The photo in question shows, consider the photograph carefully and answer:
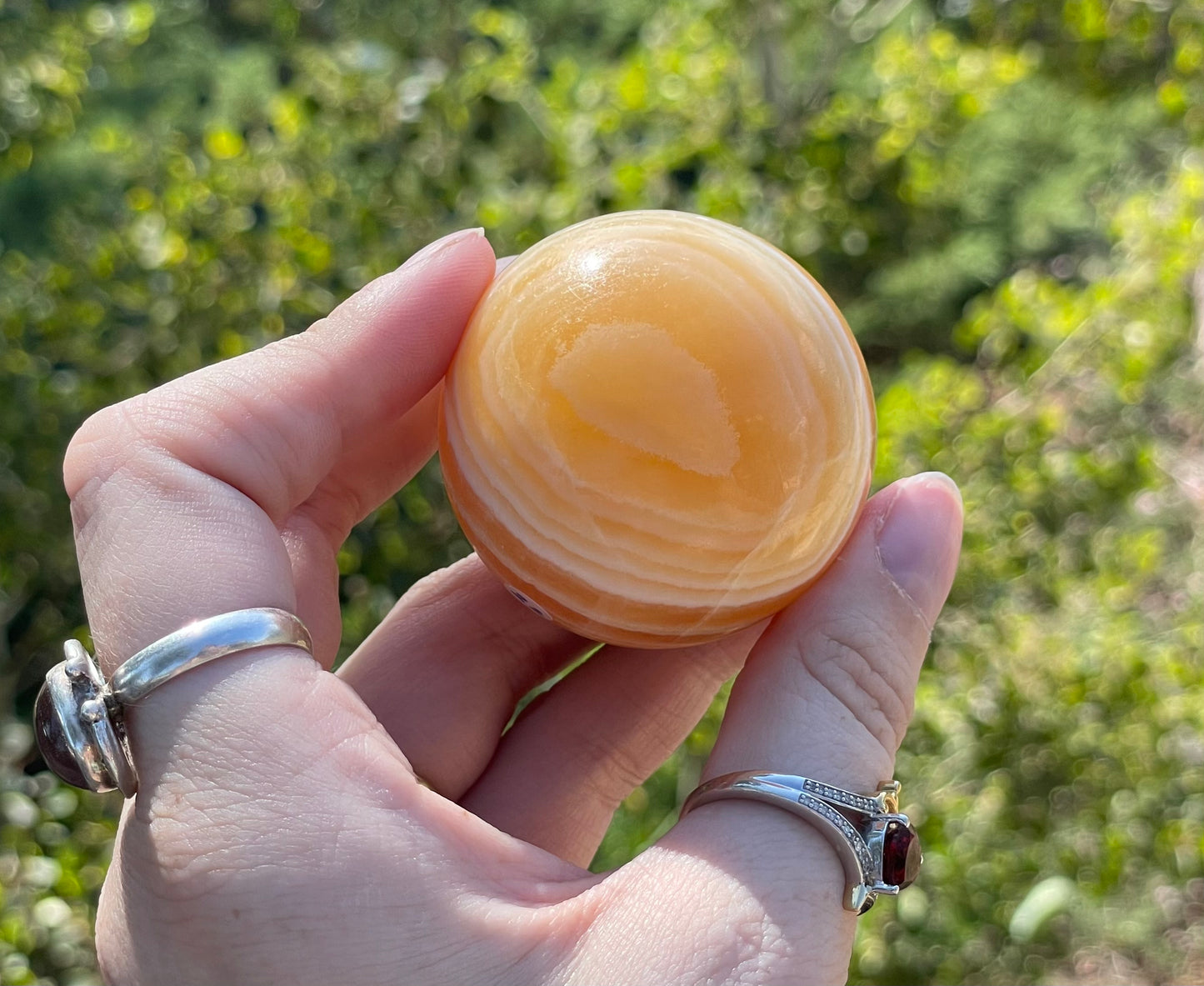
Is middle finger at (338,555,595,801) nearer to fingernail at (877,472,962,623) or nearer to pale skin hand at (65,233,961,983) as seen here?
pale skin hand at (65,233,961,983)

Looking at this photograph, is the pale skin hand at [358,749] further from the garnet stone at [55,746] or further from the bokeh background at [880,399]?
the bokeh background at [880,399]

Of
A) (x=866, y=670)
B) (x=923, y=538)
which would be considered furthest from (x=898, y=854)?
(x=923, y=538)

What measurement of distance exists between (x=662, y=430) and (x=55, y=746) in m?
0.63

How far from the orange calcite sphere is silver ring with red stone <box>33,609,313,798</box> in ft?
0.89

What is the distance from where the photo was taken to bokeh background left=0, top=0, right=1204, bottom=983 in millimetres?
1785

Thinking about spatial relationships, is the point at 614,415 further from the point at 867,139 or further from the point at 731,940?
the point at 867,139

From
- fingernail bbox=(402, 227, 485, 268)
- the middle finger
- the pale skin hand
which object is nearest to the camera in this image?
the pale skin hand

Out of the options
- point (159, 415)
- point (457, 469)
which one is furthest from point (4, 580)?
→ point (457, 469)

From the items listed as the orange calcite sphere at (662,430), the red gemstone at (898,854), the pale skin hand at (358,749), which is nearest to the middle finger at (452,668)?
the pale skin hand at (358,749)

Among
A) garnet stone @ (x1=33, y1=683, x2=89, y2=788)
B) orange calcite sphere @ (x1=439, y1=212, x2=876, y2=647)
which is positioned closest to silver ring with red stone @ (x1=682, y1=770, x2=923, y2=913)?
orange calcite sphere @ (x1=439, y1=212, x2=876, y2=647)

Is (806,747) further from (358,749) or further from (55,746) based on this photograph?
(55,746)

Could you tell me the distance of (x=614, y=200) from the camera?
198 cm

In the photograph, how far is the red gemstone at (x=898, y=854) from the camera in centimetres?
102

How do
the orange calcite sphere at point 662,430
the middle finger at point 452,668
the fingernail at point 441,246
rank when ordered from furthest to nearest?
the middle finger at point 452,668, the fingernail at point 441,246, the orange calcite sphere at point 662,430
